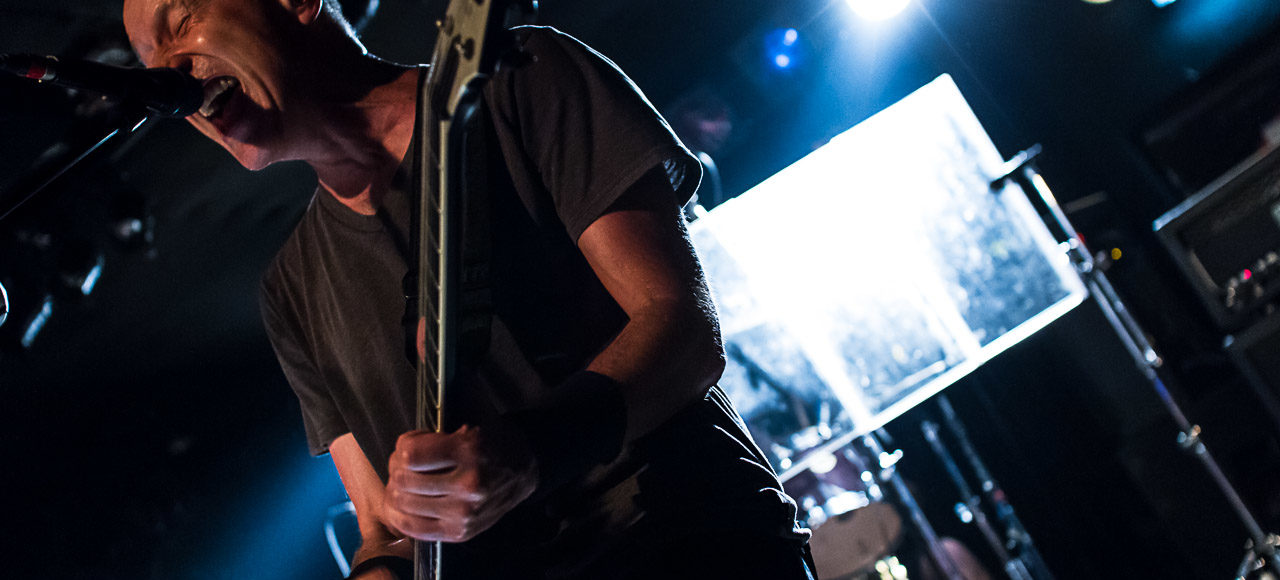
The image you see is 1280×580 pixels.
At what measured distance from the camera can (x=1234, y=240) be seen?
128 inches

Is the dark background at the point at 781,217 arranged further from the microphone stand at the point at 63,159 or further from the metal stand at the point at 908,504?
the microphone stand at the point at 63,159

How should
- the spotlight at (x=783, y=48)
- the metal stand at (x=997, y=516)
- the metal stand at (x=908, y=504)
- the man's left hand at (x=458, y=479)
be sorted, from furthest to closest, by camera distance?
the spotlight at (x=783, y=48) < the metal stand at (x=997, y=516) < the metal stand at (x=908, y=504) < the man's left hand at (x=458, y=479)

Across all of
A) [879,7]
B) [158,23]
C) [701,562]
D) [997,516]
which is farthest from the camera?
[879,7]

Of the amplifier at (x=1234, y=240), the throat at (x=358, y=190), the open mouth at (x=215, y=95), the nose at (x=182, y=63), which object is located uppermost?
the nose at (x=182, y=63)

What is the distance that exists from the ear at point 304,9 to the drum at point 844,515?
3.41m

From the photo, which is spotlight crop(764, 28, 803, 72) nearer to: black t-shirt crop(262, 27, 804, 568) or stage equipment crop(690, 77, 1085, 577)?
stage equipment crop(690, 77, 1085, 577)

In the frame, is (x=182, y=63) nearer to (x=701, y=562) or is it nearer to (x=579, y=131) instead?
(x=579, y=131)

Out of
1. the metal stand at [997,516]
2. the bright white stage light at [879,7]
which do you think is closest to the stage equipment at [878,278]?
the metal stand at [997,516]

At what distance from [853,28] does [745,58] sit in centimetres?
72

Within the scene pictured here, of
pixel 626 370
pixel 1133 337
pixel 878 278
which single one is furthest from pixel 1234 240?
pixel 626 370

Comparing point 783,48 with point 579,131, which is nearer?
point 579,131

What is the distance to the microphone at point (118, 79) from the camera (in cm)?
128

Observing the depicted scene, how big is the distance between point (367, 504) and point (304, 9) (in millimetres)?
964

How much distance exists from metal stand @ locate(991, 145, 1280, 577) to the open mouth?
383cm
